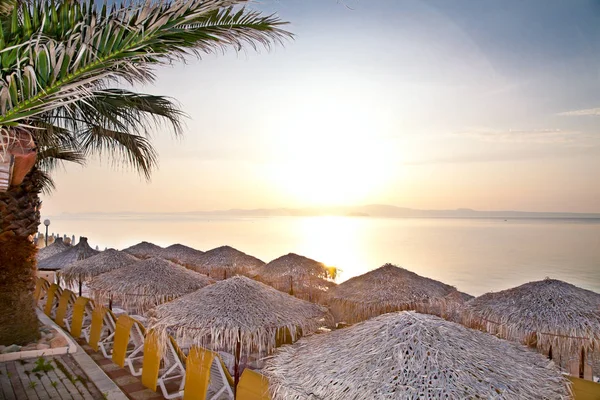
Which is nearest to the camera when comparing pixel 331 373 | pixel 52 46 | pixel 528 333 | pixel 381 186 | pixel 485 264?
pixel 52 46

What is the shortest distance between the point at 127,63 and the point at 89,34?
0.25m

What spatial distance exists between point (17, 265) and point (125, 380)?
2.61 metres

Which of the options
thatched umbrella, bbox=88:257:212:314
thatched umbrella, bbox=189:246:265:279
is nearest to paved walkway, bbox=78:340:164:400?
thatched umbrella, bbox=88:257:212:314

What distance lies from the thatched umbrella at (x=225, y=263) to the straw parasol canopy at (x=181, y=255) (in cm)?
26

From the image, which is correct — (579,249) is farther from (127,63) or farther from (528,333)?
(127,63)

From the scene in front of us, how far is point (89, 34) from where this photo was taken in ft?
7.41

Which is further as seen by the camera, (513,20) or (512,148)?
(512,148)

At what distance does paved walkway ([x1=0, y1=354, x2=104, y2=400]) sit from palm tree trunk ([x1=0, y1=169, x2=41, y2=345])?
0.65m

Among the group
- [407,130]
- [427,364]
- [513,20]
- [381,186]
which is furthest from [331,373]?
[381,186]

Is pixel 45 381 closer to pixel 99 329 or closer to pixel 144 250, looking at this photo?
pixel 99 329

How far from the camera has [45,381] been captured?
205 inches

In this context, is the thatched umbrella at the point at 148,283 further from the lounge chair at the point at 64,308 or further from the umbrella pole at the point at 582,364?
the umbrella pole at the point at 582,364

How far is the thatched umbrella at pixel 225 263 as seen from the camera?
12.2 metres

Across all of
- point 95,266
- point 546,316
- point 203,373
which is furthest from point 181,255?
point 546,316
